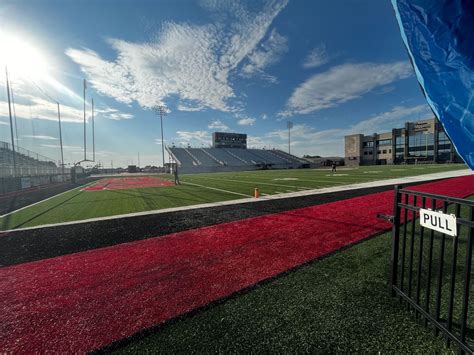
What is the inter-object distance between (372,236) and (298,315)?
3702 mm

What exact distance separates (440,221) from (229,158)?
229 feet

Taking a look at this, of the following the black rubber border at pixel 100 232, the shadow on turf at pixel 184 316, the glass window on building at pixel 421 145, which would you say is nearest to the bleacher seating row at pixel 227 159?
Answer: the glass window on building at pixel 421 145

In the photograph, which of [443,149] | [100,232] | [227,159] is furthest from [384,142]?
[100,232]

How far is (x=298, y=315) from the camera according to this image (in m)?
2.46

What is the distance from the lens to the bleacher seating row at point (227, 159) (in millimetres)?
61106

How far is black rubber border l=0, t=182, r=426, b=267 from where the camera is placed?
16.6ft

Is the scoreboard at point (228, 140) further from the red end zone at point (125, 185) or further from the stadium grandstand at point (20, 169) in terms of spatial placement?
the stadium grandstand at point (20, 169)

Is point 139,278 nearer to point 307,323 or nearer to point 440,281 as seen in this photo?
point 307,323

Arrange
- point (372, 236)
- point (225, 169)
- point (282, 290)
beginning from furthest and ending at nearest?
point (225, 169)
point (372, 236)
point (282, 290)

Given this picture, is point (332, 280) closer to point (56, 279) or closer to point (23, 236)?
point (56, 279)

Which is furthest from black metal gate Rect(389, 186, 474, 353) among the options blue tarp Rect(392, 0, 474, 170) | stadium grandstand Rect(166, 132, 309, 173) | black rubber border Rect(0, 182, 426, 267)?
stadium grandstand Rect(166, 132, 309, 173)

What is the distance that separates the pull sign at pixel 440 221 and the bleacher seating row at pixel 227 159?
5687 centimetres

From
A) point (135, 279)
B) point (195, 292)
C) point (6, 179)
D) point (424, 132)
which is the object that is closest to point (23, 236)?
point (135, 279)

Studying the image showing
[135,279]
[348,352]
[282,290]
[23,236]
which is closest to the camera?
[348,352]
